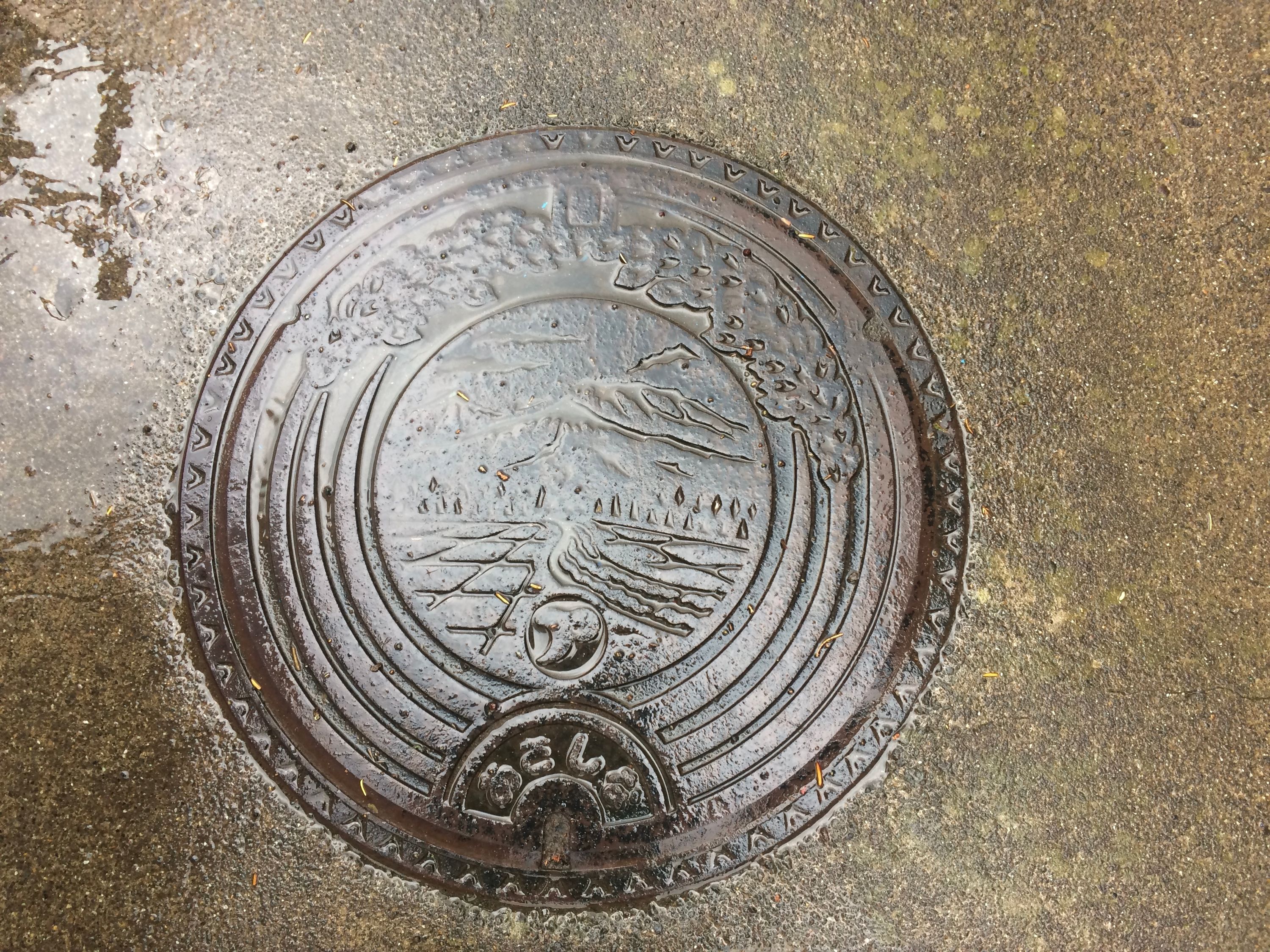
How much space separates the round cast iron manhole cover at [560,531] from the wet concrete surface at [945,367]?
0.34 feet

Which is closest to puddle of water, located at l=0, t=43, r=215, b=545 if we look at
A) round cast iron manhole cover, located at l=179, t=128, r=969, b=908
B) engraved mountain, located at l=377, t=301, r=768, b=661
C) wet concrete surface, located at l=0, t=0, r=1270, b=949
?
wet concrete surface, located at l=0, t=0, r=1270, b=949

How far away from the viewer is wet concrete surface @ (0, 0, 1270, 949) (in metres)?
1.83

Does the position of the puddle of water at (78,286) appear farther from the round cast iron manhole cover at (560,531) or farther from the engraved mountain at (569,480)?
the engraved mountain at (569,480)

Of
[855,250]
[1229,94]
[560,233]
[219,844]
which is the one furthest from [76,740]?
[1229,94]

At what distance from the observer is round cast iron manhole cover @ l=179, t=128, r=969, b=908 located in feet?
6.07

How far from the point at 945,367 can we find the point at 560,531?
1.08m

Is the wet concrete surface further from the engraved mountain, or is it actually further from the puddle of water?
the engraved mountain

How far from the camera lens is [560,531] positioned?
1.89 metres

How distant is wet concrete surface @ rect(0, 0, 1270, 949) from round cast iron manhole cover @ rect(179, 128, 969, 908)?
11cm

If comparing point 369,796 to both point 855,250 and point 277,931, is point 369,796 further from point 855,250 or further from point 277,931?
point 855,250

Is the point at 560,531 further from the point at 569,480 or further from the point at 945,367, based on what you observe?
the point at 945,367

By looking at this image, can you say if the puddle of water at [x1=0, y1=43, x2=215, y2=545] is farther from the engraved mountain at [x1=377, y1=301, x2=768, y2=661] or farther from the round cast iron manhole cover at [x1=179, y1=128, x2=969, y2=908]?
the engraved mountain at [x1=377, y1=301, x2=768, y2=661]

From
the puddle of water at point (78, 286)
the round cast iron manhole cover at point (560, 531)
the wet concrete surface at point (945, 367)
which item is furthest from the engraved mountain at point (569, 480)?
the puddle of water at point (78, 286)

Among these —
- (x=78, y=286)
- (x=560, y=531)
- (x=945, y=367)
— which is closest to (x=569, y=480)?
(x=560, y=531)
